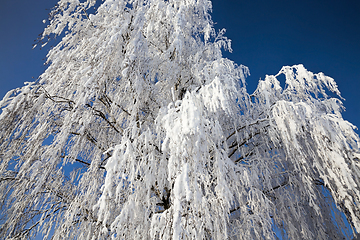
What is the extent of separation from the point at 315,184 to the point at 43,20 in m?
4.41

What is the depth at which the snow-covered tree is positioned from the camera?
6.30 ft

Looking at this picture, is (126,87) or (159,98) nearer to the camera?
(126,87)

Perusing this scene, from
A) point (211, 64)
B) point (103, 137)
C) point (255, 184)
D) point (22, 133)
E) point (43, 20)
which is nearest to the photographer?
point (22, 133)

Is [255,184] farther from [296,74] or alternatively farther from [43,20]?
[43,20]

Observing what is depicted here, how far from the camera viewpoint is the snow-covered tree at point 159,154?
1.92 meters

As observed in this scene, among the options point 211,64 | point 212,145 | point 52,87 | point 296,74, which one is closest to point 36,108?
point 52,87

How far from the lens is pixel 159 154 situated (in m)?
2.63

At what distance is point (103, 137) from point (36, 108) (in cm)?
114

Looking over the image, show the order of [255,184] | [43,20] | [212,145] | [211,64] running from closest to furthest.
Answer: [212,145] < [255,184] < [43,20] < [211,64]

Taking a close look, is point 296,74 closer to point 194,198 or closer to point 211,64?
point 211,64

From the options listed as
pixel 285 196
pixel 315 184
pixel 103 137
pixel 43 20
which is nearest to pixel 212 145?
pixel 285 196

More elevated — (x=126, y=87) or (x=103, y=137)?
(x=126, y=87)

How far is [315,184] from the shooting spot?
8.44 ft

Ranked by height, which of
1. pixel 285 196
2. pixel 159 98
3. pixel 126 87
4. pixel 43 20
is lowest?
pixel 285 196
